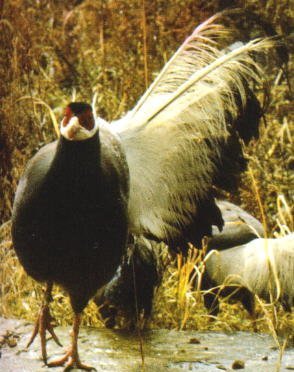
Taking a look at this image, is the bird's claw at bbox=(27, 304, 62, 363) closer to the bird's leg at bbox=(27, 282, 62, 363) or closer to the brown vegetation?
the bird's leg at bbox=(27, 282, 62, 363)

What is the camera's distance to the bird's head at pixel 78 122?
2238 mm

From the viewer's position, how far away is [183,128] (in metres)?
3.01

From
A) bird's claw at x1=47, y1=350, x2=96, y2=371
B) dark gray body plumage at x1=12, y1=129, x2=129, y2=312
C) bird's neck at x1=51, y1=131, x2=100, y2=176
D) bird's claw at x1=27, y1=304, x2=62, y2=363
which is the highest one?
bird's neck at x1=51, y1=131, x2=100, y2=176

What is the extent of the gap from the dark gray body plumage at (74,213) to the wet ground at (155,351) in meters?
0.39

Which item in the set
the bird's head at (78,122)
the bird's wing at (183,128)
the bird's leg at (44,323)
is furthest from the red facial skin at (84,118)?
the bird's leg at (44,323)

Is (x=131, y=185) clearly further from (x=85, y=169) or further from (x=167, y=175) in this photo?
(x=85, y=169)

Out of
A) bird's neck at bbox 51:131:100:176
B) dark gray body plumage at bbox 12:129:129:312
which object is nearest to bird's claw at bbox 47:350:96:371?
dark gray body plumage at bbox 12:129:129:312

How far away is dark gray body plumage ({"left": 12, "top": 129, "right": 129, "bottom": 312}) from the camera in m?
2.39

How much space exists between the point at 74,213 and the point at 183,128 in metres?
0.80

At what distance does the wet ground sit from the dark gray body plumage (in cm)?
39

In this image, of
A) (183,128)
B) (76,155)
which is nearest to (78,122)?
(76,155)

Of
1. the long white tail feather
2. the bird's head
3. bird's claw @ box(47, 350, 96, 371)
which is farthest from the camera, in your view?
the long white tail feather

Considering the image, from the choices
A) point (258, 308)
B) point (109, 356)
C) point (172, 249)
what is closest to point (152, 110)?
point (172, 249)

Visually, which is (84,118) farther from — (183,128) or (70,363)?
(70,363)
